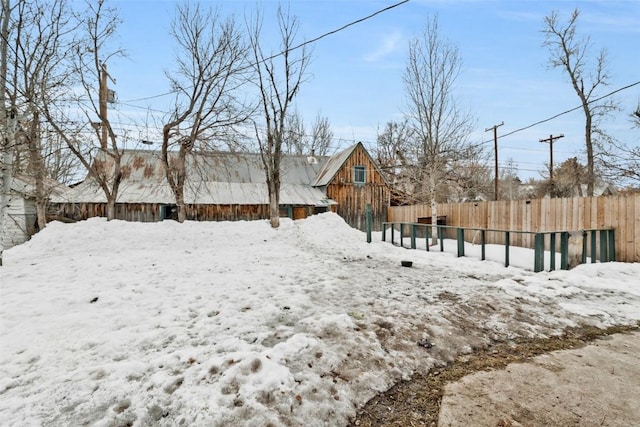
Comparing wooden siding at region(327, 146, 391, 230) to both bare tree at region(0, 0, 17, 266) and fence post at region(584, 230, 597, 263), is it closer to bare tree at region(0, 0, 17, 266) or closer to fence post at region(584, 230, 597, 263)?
fence post at region(584, 230, 597, 263)

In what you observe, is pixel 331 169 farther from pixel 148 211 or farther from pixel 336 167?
pixel 148 211

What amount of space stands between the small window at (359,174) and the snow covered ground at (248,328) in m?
13.8

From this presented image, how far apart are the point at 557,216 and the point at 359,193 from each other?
12.5 m

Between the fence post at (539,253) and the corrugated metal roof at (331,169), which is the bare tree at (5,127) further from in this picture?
the corrugated metal roof at (331,169)

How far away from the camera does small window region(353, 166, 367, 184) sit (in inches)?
814

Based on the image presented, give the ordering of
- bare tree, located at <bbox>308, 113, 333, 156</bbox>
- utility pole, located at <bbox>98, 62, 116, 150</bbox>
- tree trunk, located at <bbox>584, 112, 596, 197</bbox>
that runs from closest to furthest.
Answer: utility pole, located at <bbox>98, 62, 116, 150</bbox>, tree trunk, located at <bbox>584, 112, 596, 197</bbox>, bare tree, located at <bbox>308, 113, 333, 156</bbox>

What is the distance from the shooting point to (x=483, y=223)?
1233 cm

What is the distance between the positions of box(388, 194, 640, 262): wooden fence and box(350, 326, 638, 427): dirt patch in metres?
4.80

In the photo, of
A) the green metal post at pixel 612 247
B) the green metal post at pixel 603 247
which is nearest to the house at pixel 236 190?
the green metal post at pixel 603 247

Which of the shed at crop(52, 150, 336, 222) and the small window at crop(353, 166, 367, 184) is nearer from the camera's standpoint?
the shed at crop(52, 150, 336, 222)

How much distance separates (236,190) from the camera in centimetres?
1905

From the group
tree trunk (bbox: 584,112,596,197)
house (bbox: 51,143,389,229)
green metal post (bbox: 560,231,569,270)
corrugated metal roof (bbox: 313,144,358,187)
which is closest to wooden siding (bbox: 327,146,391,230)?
house (bbox: 51,143,389,229)

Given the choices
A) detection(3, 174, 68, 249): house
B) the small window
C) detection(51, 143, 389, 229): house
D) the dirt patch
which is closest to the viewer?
the dirt patch

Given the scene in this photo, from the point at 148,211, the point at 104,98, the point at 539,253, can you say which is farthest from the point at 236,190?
the point at 539,253
